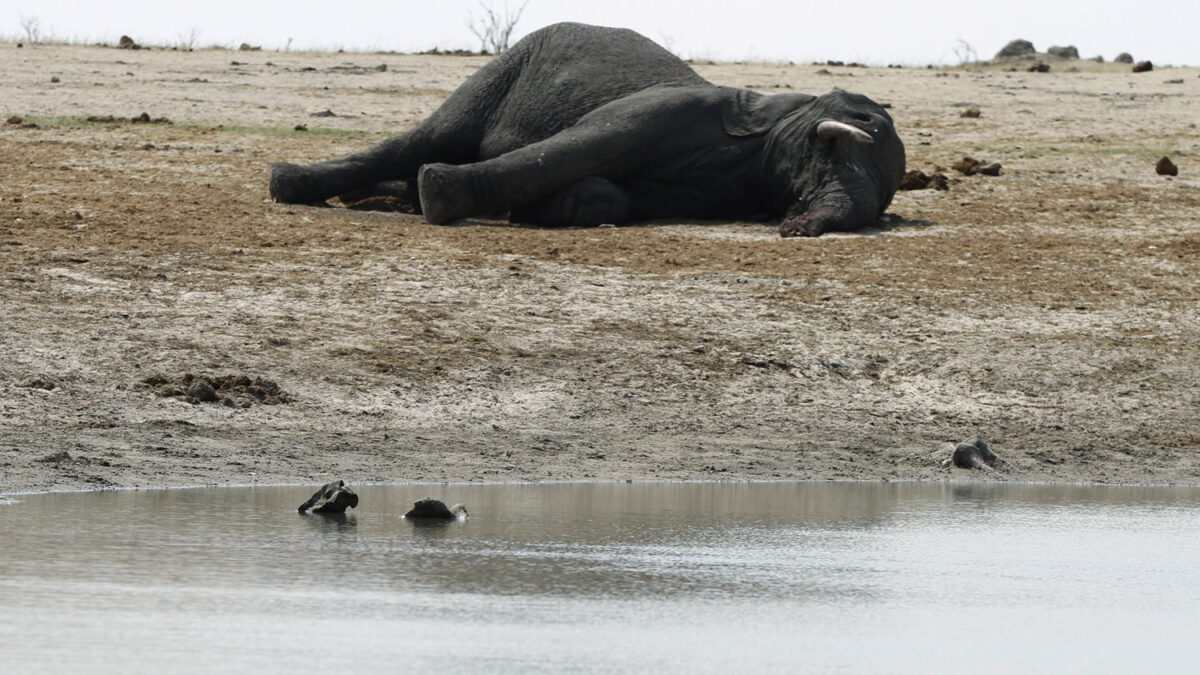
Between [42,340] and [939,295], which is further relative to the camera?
[939,295]

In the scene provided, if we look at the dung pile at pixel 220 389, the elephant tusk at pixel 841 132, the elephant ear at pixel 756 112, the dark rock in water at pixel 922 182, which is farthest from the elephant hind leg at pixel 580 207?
the dung pile at pixel 220 389

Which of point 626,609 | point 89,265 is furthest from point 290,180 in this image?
point 626,609

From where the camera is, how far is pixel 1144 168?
16531 mm

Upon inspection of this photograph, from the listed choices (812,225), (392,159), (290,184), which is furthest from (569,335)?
(392,159)

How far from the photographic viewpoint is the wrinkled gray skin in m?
13.8

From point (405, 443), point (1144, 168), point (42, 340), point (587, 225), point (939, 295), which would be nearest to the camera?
point (405, 443)

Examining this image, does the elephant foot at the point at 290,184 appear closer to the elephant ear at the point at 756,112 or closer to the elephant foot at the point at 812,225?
the elephant ear at the point at 756,112

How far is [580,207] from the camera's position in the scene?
45.6ft

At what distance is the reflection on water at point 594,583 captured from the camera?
4.95 meters

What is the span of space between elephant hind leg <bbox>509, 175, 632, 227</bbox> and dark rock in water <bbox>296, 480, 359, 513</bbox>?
705 centimetres

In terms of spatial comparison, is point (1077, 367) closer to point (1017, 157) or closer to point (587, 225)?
point (587, 225)

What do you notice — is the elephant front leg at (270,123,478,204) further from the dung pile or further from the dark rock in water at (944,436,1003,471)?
the dark rock in water at (944,436,1003,471)

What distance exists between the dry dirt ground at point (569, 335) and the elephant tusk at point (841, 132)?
78 centimetres

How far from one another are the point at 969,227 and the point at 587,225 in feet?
8.98
